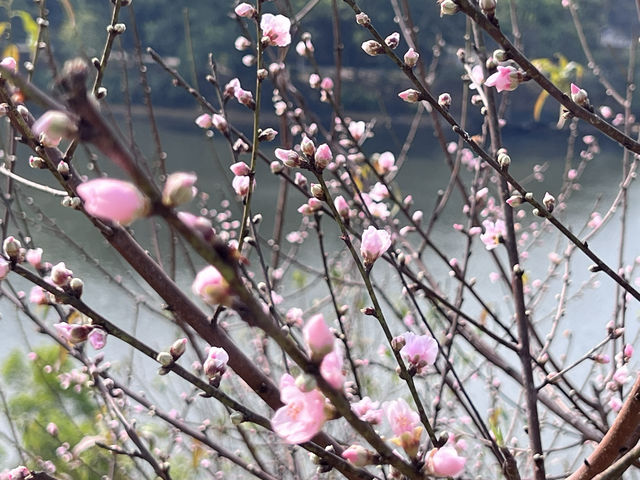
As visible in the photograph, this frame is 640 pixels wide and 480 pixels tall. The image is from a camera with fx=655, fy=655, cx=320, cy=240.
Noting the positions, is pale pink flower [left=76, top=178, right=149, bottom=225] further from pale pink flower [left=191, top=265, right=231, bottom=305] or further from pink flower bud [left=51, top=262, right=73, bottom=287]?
pink flower bud [left=51, top=262, right=73, bottom=287]

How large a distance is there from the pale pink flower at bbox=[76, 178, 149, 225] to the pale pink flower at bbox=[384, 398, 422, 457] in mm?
186

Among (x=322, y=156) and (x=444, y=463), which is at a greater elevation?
(x=322, y=156)

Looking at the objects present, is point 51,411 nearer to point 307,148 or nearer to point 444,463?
point 307,148

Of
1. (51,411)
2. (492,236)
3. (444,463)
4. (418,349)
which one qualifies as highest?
(51,411)

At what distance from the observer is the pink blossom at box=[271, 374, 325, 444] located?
28cm

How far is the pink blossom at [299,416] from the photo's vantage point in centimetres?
28

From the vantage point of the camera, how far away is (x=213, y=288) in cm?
23

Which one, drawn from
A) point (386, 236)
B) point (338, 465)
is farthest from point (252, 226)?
point (338, 465)

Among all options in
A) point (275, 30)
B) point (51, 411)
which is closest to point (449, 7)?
point (275, 30)

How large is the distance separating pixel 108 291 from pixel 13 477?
2951mm

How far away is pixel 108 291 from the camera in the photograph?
131 inches

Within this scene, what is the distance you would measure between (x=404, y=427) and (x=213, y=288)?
0.16 meters

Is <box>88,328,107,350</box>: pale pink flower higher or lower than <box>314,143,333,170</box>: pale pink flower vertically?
lower

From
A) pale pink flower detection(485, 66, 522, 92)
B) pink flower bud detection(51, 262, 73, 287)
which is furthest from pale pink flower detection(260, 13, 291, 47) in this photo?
pink flower bud detection(51, 262, 73, 287)
